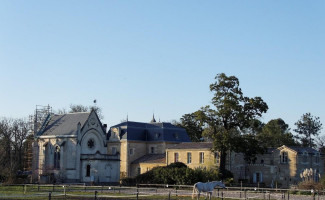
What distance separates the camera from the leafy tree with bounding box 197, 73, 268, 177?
64.4m

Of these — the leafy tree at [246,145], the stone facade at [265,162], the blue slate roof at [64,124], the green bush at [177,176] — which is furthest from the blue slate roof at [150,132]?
the leafy tree at [246,145]

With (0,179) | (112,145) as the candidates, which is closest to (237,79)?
(112,145)

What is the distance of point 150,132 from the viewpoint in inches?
3359

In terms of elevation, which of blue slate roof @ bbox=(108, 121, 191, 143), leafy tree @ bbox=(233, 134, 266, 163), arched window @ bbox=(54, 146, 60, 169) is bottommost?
arched window @ bbox=(54, 146, 60, 169)

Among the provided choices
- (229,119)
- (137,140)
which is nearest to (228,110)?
(229,119)

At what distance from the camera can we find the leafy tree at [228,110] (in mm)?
64375

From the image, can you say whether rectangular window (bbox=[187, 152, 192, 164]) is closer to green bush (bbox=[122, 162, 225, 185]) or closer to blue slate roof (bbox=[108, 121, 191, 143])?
blue slate roof (bbox=[108, 121, 191, 143])

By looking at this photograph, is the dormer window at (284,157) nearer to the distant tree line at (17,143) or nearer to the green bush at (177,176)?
the green bush at (177,176)

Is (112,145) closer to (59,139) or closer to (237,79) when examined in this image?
(59,139)

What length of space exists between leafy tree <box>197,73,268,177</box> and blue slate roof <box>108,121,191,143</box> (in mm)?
18505

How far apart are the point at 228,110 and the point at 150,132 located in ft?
78.9

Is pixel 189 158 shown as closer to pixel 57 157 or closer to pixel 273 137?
pixel 57 157

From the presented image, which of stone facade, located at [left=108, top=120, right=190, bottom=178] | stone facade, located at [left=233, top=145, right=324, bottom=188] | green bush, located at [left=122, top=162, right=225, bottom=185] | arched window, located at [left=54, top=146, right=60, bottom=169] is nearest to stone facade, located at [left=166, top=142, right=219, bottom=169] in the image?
stone facade, located at [left=233, top=145, right=324, bottom=188]

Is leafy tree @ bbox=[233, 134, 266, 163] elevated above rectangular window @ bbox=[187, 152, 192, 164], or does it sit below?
above
